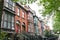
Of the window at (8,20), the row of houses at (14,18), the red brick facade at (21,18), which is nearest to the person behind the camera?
the row of houses at (14,18)

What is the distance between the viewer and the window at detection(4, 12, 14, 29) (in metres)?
28.3

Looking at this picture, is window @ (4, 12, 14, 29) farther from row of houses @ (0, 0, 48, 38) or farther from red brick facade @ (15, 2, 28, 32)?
red brick facade @ (15, 2, 28, 32)

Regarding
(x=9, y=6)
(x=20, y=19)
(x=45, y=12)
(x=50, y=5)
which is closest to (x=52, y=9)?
(x=50, y=5)

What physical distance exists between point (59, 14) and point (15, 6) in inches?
472

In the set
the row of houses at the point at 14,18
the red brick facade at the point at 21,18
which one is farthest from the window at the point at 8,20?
the red brick facade at the point at 21,18

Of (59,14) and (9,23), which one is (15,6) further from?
(59,14)

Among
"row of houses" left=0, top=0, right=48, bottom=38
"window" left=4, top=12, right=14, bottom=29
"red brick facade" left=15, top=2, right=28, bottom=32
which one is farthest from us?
"red brick facade" left=15, top=2, right=28, bottom=32

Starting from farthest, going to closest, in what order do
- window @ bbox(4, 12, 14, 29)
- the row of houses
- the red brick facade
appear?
1. the red brick facade
2. window @ bbox(4, 12, 14, 29)
3. the row of houses

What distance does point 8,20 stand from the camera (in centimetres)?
2939

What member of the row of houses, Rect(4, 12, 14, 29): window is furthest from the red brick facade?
Rect(4, 12, 14, 29): window

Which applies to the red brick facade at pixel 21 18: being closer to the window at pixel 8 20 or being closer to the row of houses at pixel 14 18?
the row of houses at pixel 14 18

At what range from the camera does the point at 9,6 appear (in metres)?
29.5

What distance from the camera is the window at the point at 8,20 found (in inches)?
1114

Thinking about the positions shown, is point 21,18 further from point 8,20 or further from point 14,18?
point 8,20
